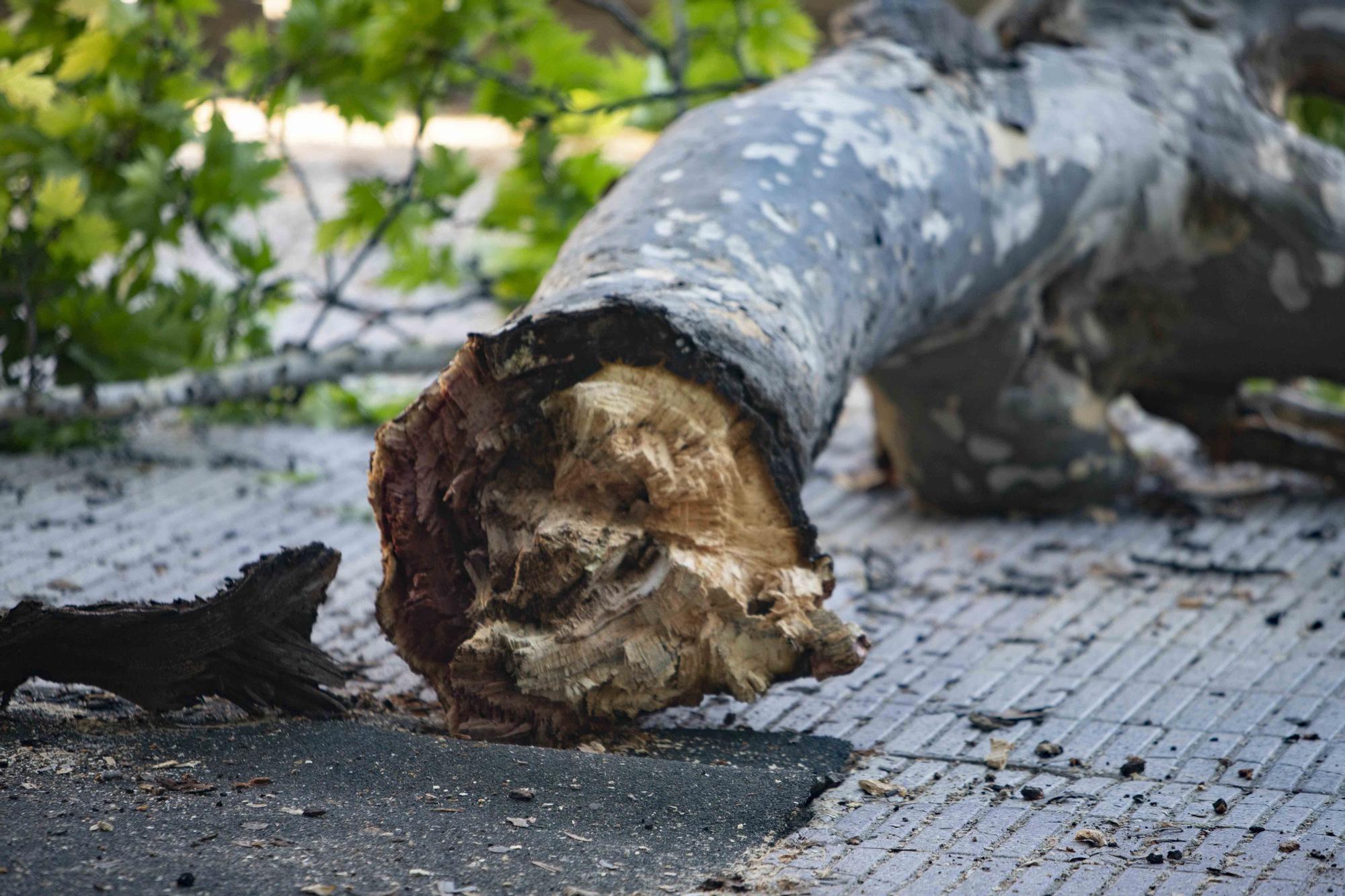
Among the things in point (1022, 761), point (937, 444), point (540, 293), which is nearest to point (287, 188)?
point (937, 444)

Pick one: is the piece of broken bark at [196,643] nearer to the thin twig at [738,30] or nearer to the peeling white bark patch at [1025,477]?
the peeling white bark patch at [1025,477]

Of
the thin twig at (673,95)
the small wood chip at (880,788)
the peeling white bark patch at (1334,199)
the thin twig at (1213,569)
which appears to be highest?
the thin twig at (673,95)

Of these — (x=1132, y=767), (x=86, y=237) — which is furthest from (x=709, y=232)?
(x=86, y=237)

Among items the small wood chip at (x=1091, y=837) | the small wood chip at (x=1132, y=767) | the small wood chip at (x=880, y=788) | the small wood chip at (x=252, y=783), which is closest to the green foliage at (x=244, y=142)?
the small wood chip at (x=252, y=783)

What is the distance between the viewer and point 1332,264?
3.25 meters

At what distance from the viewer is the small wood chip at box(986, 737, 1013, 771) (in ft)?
6.34

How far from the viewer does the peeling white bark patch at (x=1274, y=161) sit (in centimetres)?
323

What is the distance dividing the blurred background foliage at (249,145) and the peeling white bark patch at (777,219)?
1431 mm

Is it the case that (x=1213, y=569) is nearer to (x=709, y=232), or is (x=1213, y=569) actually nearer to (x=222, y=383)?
(x=709, y=232)

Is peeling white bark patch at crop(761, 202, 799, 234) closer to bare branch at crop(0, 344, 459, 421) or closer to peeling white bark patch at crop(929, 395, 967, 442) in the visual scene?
peeling white bark patch at crop(929, 395, 967, 442)

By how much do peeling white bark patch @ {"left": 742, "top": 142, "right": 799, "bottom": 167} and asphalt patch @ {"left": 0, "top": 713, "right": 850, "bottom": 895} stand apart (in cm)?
104

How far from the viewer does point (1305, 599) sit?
2.63 m

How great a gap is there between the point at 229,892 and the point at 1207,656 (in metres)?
1.63

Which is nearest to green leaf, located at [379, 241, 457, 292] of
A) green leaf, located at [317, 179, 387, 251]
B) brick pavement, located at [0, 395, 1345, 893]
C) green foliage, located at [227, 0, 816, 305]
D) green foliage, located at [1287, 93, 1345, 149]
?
green foliage, located at [227, 0, 816, 305]
